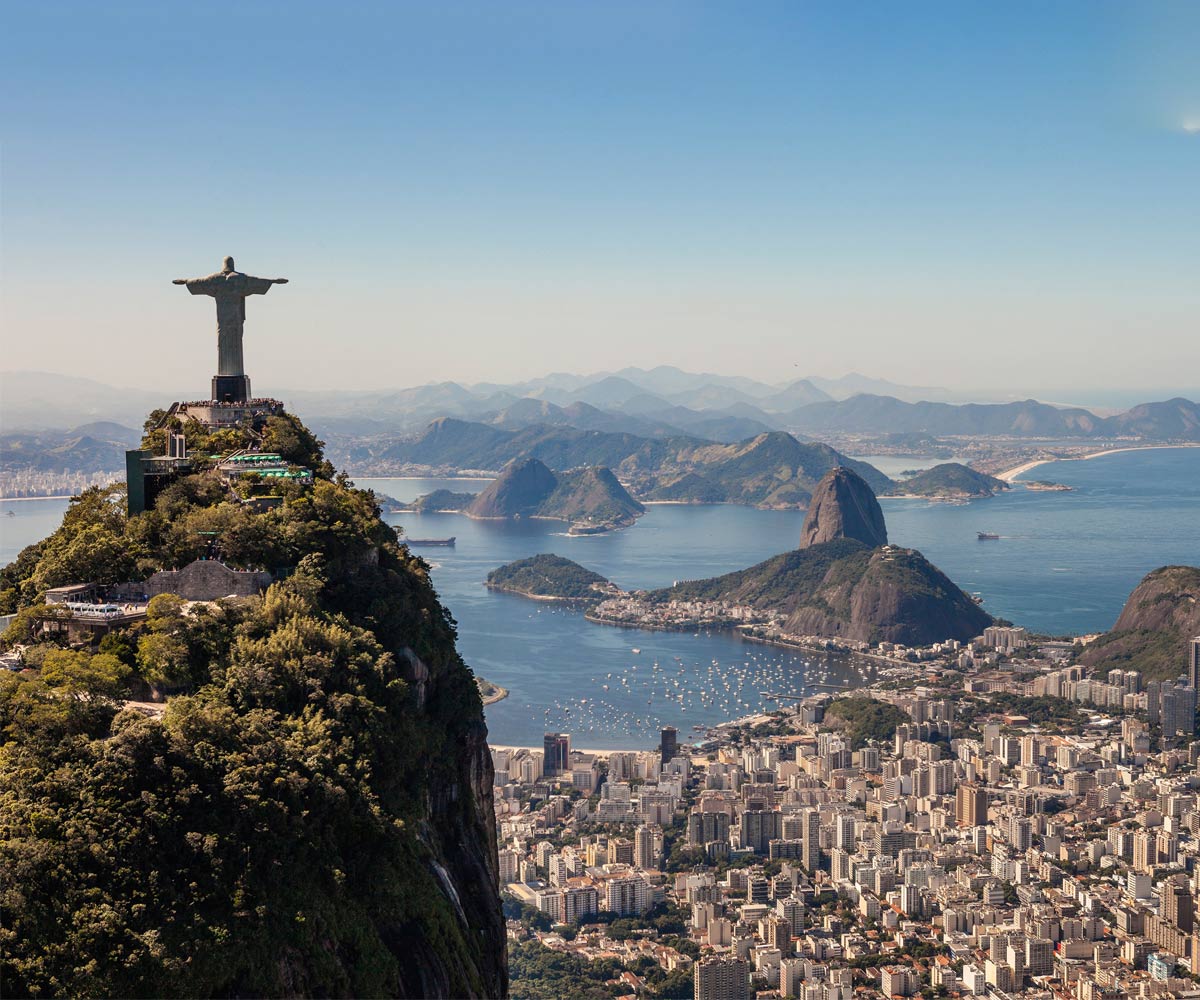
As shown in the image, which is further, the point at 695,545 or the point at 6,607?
the point at 695,545

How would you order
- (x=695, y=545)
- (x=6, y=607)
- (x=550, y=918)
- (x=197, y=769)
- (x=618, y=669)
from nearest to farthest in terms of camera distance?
(x=197, y=769) → (x=6, y=607) → (x=550, y=918) → (x=618, y=669) → (x=695, y=545)

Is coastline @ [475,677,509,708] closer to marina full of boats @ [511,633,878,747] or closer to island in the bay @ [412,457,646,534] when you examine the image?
marina full of boats @ [511,633,878,747]

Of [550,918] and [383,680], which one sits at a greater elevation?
[383,680]

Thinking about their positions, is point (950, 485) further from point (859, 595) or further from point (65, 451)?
point (65, 451)

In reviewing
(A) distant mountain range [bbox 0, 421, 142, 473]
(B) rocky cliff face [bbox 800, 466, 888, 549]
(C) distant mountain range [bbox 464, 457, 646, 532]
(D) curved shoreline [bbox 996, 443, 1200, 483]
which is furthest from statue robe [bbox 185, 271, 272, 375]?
(D) curved shoreline [bbox 996, 443, 1200, 483]

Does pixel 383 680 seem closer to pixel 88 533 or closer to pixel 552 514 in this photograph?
pixel 88 533

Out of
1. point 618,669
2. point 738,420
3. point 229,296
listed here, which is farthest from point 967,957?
point 738,420
